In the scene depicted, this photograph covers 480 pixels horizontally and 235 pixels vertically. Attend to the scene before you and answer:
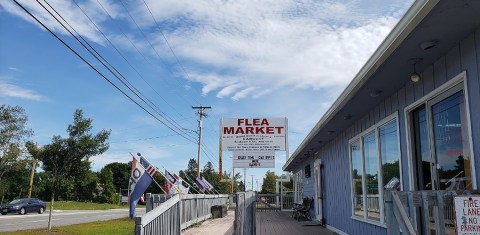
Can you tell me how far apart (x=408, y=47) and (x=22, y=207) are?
2968 cm

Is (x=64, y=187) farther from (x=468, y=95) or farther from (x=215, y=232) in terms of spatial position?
(x=468, y=95)

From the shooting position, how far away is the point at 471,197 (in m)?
3.50

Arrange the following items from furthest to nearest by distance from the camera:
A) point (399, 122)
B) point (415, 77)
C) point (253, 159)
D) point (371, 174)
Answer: point (253, 159)
point (371, 174)
point (399, 122)
point (415, 77)

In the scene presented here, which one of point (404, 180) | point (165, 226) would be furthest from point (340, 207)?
point (165, 226)

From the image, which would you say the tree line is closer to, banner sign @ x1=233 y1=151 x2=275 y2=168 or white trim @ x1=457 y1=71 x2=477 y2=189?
banner sign @ x1=233 y1=151 x2=275 y2=168

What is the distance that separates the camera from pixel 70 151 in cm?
1566

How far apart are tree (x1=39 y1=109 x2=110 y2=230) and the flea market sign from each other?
4657mm

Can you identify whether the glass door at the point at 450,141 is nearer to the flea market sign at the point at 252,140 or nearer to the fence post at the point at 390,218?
the fence post at the point at 390,218

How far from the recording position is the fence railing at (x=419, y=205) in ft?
13.1

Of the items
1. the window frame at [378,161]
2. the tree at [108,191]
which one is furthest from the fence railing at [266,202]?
the tree at [108,191]

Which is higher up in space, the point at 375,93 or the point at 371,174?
the point at 375,93

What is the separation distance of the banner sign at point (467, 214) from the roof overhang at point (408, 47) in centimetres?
158

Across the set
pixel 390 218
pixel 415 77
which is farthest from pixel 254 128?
pixel 390 218

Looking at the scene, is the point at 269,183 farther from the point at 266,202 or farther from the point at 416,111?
the point at 416,111
